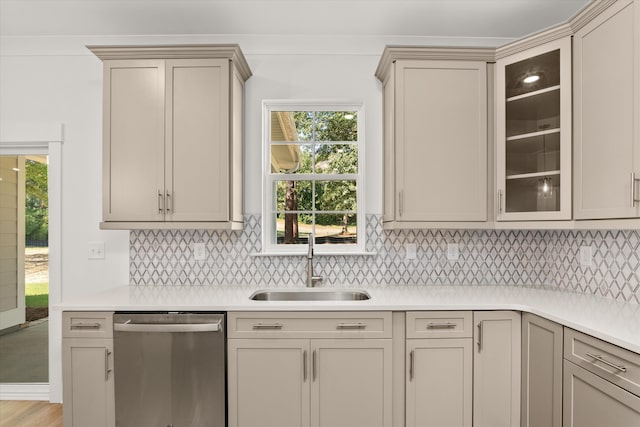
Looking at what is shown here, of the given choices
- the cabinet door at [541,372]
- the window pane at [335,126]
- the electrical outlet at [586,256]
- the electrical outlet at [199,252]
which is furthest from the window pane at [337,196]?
the electrical outlet at [586,256]

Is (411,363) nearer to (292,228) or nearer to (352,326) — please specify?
(352,326)

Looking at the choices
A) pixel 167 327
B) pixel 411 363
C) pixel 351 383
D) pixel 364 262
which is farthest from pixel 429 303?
pixel 167 327

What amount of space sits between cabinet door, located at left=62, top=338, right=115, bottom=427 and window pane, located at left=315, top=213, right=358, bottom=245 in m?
1.49

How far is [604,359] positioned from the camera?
147cm

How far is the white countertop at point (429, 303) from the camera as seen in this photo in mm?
1688

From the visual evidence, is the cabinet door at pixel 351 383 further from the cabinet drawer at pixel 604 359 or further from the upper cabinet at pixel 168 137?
the upper cabinet at pixel 168 137

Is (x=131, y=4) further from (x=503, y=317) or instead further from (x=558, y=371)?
(x=558, y=371)

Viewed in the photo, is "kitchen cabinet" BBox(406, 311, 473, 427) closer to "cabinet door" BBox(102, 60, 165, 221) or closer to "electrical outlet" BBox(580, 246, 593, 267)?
"electrical outlet" BBox(580, 246, 593, 267)

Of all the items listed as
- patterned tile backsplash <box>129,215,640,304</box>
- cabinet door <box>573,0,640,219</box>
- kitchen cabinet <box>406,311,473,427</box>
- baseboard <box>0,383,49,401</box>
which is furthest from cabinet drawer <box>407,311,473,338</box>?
baseboard <box>0,383,49,401</box>

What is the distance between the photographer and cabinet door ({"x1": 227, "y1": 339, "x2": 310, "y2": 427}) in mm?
1984

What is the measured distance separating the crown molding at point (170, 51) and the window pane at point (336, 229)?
1.27m

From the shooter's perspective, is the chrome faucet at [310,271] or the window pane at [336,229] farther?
the window pane at [336,229]

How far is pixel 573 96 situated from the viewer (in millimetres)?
2031

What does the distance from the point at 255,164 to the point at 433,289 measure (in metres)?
1.52
